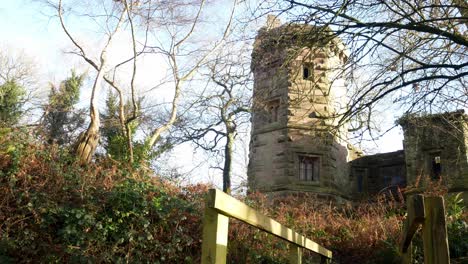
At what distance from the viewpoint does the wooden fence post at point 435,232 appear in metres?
2.20

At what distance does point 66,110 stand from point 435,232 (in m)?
19.3

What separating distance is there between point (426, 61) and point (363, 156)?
1493 centimetres

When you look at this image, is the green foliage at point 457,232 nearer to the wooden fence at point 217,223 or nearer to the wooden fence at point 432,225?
the wooden fence at point 432,225

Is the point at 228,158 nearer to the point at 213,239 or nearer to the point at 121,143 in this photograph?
the point at 121,143

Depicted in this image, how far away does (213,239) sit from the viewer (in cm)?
211

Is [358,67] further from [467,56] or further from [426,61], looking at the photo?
[467,56]

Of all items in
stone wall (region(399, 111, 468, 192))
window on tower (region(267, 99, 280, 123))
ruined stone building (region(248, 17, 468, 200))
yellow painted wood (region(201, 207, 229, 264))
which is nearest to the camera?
yellow painted wood (region(201, 207, 229, 264))

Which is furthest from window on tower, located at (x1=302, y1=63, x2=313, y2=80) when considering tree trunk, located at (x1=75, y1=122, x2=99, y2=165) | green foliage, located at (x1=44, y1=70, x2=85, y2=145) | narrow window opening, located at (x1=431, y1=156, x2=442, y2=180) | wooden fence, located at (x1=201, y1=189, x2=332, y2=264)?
green foliage, located at (x1=44, y1=70, x2=85, y2=145)

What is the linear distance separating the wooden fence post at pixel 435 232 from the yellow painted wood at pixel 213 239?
3.36ft

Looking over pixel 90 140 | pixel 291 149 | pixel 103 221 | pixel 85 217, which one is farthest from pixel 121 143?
pixel 85 217

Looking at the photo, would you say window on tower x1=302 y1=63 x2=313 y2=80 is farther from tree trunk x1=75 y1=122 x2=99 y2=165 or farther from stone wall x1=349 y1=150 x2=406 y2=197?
tree trunk x1=75 y1=122 x2=99 y2=165

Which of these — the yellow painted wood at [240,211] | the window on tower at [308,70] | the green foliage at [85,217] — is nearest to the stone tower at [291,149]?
the window on tower at [308,70]

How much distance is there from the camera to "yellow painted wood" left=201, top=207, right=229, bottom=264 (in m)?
2.07

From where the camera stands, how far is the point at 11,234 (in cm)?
727
